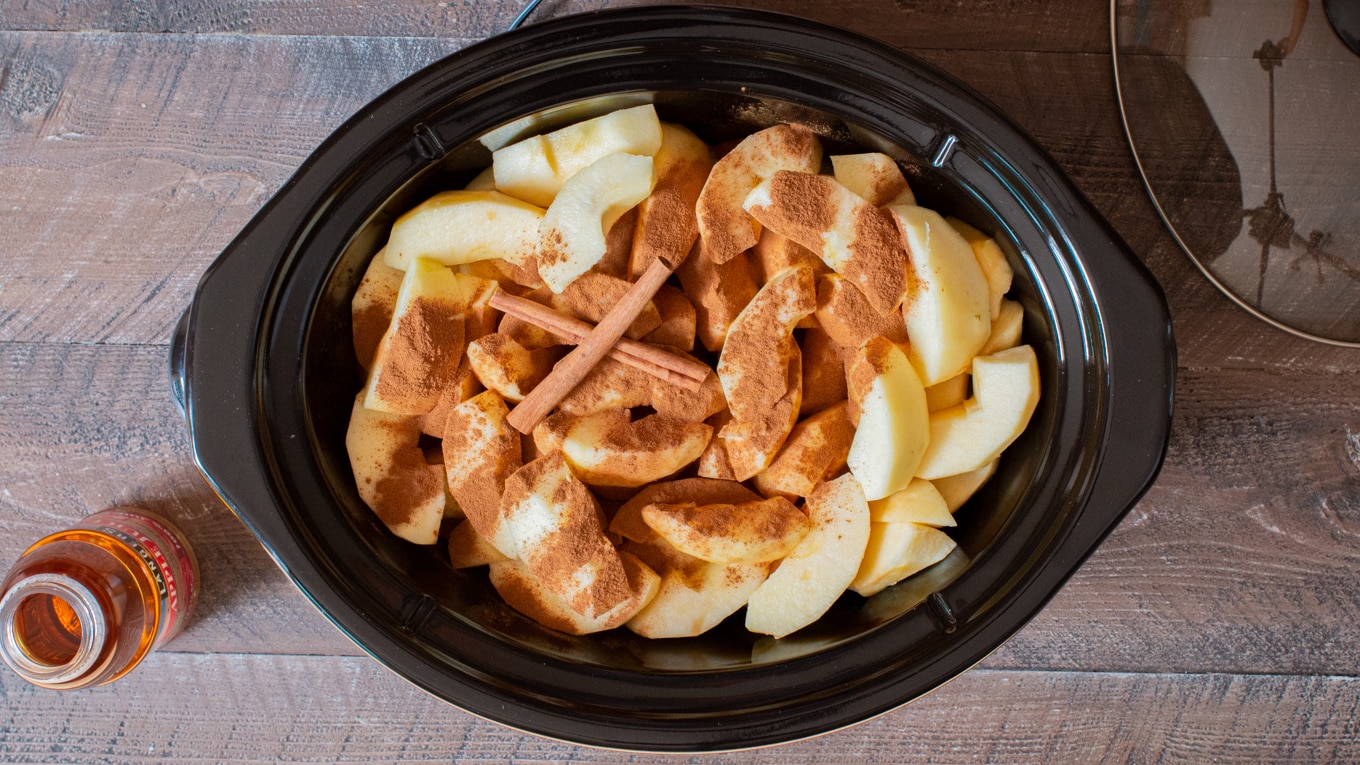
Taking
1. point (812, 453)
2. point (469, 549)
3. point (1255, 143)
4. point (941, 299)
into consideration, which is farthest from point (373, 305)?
point (1255, 143)

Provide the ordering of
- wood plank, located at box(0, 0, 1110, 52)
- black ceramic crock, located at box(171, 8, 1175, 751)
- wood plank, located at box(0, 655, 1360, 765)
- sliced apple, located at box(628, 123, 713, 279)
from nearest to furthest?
black ceramic crock, located at box(171, 8, 1175, 751) → sliced apple, located at box(628, 123, 713, 279) → wood plank, located at box(0, 0, 1110, 52) → wood plank, located at box(0, 655, 1360, 765)

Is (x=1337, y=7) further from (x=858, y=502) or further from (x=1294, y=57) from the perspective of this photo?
(x=858, y=502)

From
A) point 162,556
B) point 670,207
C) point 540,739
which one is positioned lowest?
point 540,739

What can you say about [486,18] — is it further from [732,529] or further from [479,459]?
[732,529]

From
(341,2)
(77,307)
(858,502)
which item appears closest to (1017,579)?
(858,502)

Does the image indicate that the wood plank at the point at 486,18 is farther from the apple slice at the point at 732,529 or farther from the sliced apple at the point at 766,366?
the apple slice at the point at 732,529

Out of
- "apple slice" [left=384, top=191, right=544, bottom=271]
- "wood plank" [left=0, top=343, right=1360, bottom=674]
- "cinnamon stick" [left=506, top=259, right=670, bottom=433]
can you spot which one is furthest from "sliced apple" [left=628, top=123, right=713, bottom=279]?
"wood plank" [left=0, top=343, right=1360, bottom=674]

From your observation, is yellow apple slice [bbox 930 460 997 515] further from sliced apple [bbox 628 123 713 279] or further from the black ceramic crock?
sliced apple [bbox 628 123 713 279]
